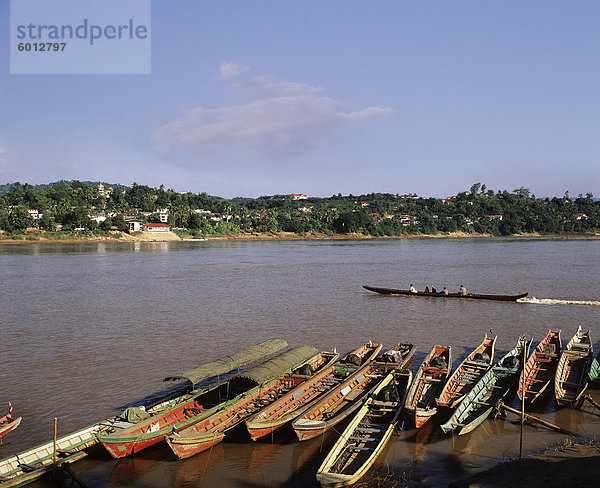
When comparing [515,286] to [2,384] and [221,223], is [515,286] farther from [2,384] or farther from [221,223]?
[221,223]

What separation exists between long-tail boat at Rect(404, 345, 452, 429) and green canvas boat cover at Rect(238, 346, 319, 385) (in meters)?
3.40

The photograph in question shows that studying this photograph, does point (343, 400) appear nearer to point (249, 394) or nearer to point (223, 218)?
point (249, 394)

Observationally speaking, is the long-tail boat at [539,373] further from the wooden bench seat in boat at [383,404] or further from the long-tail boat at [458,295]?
the long-tail boat at [458,295]

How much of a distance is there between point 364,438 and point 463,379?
16.4 feet

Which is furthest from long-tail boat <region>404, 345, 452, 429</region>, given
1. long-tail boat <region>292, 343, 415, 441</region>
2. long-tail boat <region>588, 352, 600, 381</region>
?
long-tail boat <region>588, 352, 600, 381</region>

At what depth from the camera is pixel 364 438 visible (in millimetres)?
10422

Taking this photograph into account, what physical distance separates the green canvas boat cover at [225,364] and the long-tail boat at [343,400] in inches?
105

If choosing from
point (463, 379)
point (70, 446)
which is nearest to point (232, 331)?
point (463, 379)

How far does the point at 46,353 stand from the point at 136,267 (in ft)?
115

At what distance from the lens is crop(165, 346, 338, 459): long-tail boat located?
1030 cm

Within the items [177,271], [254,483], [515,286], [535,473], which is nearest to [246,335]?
[254,483]

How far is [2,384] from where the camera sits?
50.5ft

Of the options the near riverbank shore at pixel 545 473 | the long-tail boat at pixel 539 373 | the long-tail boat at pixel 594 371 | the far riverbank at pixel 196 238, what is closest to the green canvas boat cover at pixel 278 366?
the near riverbank shore at pixel 545 473

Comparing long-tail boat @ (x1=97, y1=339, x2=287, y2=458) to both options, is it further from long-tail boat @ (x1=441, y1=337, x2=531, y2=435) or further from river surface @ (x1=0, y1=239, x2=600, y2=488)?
long-tail boat @ (x1=441, y1=337, x2=531, y2=435)
